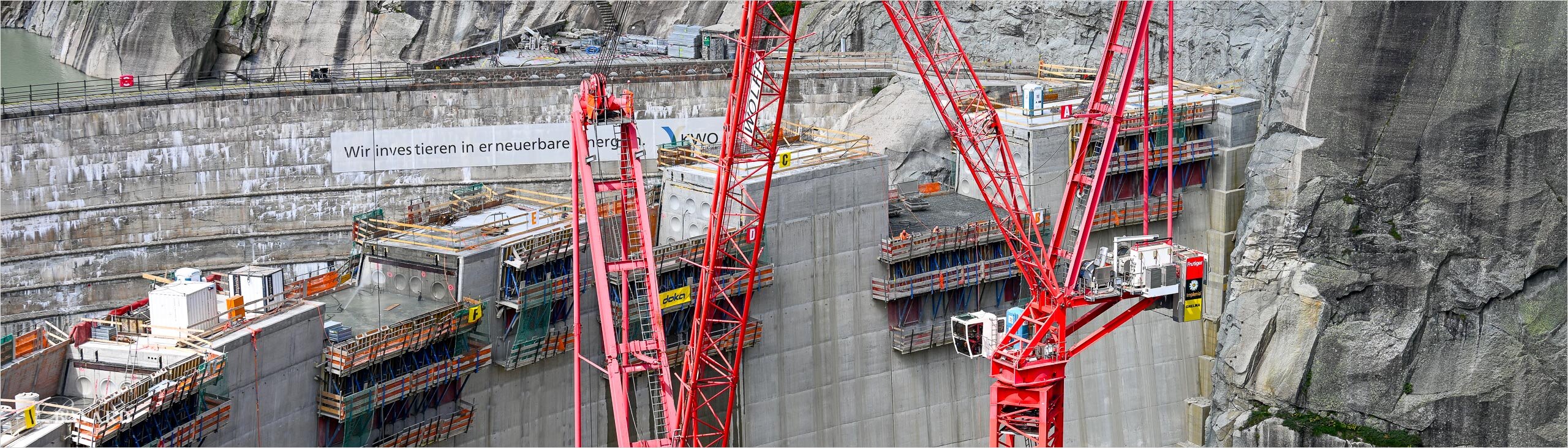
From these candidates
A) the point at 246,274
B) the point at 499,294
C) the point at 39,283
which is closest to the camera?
the point at 246,274

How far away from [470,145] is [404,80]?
5.68 meters

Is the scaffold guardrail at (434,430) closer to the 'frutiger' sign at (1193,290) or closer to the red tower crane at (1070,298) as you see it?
the red tower crane at (1070,298)

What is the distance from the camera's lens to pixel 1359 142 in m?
80.3

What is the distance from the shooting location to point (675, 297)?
68.2 meters

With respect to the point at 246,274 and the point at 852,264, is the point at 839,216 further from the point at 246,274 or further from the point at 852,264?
the point at 246,274

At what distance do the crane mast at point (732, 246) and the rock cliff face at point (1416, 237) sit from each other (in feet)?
87.5

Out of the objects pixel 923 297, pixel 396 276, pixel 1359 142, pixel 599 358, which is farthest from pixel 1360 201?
pixel 396 276

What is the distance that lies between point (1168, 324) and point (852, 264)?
61.8ft

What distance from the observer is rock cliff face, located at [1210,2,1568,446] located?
76.9 metres

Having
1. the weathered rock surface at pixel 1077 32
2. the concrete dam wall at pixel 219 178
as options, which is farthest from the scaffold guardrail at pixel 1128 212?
the concrete dam wall at pixel 219 178

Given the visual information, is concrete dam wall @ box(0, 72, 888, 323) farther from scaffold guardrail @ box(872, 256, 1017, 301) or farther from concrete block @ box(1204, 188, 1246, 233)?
scaffold guardrail @ box(872, 256, 1017, 301)

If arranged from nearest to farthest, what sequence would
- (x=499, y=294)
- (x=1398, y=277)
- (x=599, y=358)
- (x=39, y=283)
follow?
(x=499, y=294) < (x=599, y=358) < (x=1398, y=277) < (x=39, y=283)

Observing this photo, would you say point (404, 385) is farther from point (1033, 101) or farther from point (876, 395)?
point (1033, 101)

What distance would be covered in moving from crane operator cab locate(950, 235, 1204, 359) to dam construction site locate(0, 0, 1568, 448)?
0.50 feet
